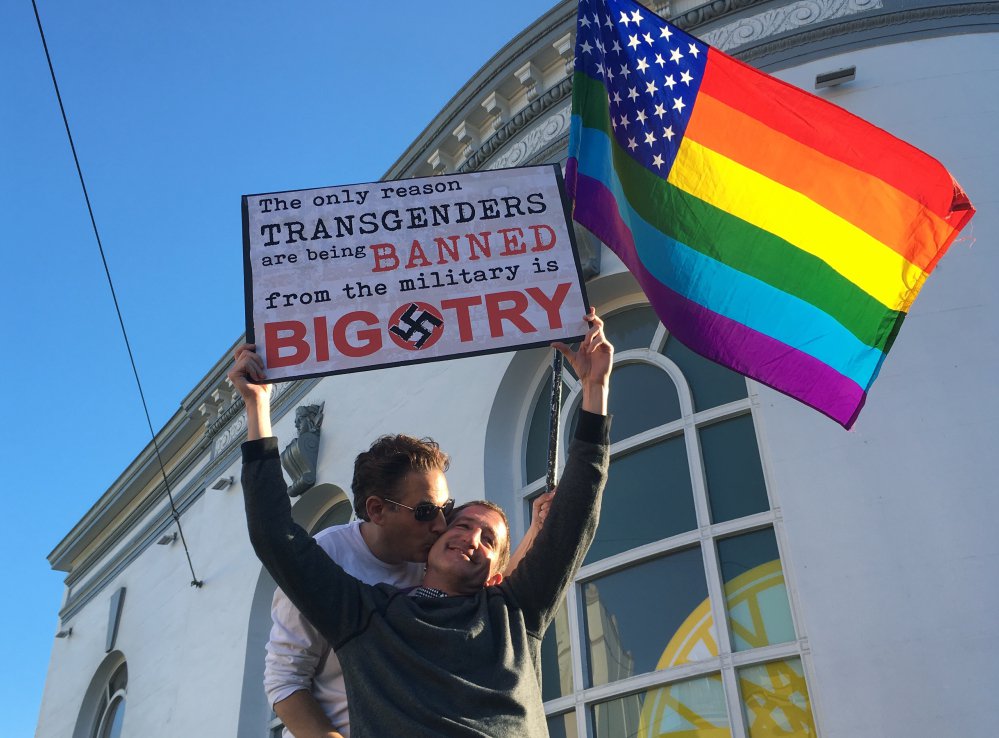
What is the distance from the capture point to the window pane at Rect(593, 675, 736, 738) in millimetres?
6066

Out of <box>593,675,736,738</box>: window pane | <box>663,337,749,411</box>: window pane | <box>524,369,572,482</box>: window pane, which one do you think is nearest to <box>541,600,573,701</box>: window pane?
<box>593,675,736,738</box>: window pane

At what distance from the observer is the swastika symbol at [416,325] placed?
3.81 meters

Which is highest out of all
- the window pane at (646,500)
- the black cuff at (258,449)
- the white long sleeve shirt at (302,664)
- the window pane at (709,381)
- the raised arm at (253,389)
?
the window pane at (709,381)

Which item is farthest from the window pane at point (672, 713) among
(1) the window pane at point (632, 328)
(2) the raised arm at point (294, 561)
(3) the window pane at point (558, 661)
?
(2) the raised arm at point (294, 561)

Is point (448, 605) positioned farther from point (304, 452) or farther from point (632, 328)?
point (304, 452)

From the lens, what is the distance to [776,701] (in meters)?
5.84

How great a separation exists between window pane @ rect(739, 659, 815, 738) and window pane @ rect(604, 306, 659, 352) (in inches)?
113

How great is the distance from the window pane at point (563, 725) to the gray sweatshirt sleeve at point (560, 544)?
407cm

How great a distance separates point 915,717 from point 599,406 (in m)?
3.11

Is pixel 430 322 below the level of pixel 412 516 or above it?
above

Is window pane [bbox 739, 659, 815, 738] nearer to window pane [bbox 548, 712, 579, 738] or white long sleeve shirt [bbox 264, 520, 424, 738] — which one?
window pane [bbox 548, 712, 579, 738]

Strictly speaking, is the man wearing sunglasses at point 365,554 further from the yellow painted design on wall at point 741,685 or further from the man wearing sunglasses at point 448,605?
the yellow painted design on wall at point 741,685

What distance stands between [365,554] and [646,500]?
4058 millimetres

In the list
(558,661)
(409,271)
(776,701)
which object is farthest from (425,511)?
(558,661)
